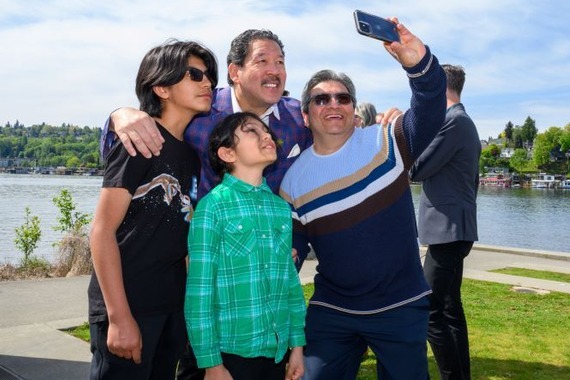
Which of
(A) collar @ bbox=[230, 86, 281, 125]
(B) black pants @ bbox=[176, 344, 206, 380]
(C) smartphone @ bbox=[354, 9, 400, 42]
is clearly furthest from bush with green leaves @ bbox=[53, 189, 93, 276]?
(C) smartphone @ bbox=[354, 9, 400, 42]

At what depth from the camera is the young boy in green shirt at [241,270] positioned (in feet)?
8.13

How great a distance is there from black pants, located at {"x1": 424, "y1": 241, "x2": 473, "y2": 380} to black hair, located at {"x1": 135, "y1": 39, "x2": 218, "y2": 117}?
2.31 metres

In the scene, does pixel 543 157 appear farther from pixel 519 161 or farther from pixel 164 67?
pixel 164 67

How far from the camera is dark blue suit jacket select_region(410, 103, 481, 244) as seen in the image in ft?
13.8

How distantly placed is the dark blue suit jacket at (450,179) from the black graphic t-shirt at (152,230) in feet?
6.93

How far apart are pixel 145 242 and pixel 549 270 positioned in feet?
30.6

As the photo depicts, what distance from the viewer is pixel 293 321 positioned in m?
2.78

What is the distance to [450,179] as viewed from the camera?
14.3ft

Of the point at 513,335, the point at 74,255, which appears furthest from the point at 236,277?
the point at 74,255

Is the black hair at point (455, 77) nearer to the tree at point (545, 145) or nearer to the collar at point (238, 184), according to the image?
the collar at point (238, 184)

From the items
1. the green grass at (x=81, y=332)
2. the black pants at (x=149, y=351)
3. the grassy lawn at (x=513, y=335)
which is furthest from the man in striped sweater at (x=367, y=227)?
the green grass at (x=81, y=332)

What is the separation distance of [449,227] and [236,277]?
2209 millimetres

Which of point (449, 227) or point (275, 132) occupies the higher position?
point (275, 132)

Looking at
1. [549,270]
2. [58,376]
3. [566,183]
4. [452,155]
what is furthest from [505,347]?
[566,183]
